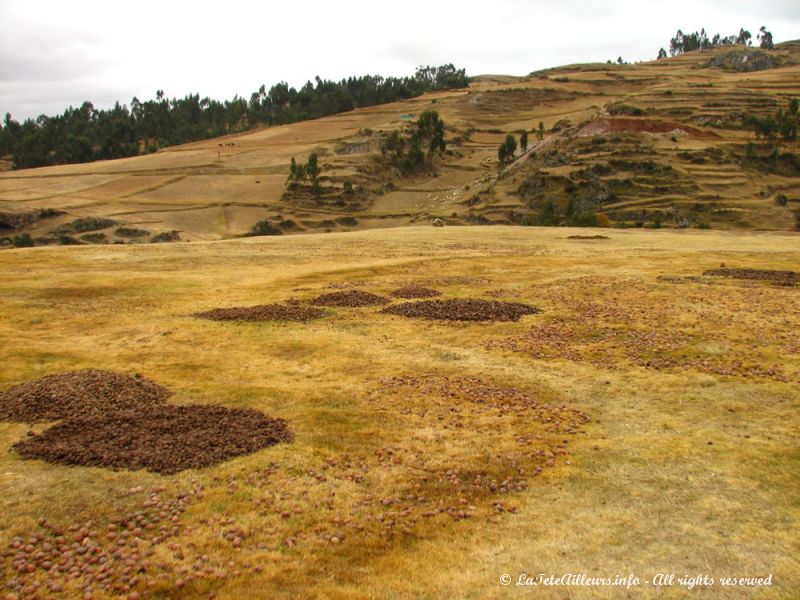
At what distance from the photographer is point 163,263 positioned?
49750 mm

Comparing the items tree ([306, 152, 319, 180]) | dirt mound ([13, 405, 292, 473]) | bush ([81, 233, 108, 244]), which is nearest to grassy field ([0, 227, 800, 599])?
dirt mound ([13, 405, 292, 473])

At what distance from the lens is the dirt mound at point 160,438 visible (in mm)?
14844

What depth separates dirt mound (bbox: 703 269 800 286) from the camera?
38.7 meters

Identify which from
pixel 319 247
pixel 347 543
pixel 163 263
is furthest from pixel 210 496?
pixel 319 247

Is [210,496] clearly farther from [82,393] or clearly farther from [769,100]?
[769,100]

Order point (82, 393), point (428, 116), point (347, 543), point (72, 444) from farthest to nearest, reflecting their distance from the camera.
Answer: point (428, 116), point (82, 393), point (72, 444), point (347, 543)

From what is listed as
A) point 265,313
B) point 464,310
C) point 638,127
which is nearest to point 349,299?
point 265,313

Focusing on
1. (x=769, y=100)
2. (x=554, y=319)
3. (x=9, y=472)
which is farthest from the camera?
(x=769, y=100)

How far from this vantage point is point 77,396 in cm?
1902

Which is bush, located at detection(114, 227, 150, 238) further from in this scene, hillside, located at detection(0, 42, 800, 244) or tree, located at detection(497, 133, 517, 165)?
tree, located at detection(497, 133, 517, 165)

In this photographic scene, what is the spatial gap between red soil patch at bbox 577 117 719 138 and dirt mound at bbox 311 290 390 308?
5075 inches

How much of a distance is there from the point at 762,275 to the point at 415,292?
77.0ft

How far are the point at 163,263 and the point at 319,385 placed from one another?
3380 cm

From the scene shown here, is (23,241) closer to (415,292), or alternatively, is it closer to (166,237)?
(166,237)
